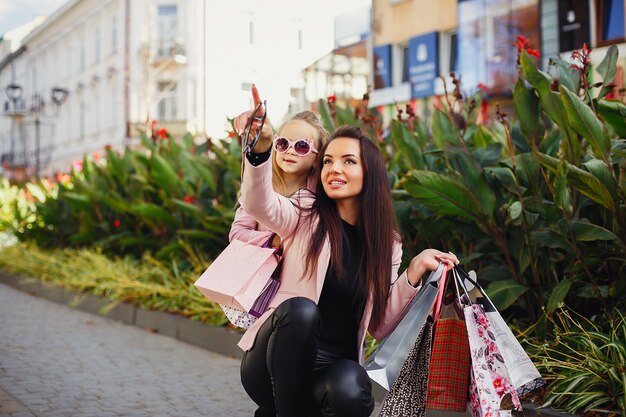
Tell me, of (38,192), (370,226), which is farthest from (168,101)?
(370,226)

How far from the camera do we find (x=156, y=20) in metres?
36.4

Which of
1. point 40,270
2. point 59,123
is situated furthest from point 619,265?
point 59,123

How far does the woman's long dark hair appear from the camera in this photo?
9.31ft

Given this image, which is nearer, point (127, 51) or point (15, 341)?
point (15, 341)

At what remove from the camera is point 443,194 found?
4.10m

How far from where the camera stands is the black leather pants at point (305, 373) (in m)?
2.64

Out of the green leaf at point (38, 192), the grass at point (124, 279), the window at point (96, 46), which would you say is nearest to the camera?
the grass at point (124, 279)

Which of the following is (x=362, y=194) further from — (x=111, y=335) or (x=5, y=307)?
(x=5, y=307)

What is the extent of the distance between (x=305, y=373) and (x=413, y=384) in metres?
0.40

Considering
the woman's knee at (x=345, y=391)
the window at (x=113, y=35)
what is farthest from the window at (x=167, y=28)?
the woman's knee at (x=345, y=391)

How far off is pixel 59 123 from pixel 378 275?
45.5 meters

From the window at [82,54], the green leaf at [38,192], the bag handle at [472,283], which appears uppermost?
the window at [82,54]

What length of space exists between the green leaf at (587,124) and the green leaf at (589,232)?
0.33 meters

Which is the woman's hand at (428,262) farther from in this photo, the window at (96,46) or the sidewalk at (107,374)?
the window at (96,46)
